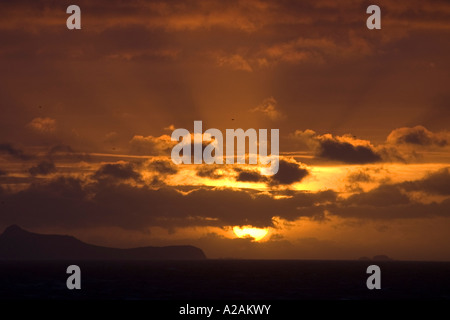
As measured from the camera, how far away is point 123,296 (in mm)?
114750
